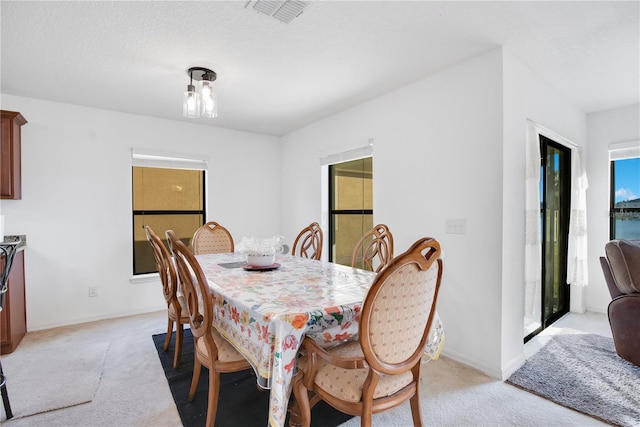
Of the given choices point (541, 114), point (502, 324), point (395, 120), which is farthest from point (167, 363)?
point (541, 114)

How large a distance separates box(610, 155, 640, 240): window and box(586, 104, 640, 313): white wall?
64 millimetres

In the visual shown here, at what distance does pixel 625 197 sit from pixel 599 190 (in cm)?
23

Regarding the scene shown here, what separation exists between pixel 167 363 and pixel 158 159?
2416mm

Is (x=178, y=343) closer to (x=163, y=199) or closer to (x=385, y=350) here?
(x=385, y=350)

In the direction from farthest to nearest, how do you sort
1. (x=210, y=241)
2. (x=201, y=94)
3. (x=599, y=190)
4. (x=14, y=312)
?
(x=599, y=190) → (x=210, y=241) → (x=14, y=312) → (x=201, y=94)

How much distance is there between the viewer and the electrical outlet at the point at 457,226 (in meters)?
2.50

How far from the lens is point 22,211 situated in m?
3.18

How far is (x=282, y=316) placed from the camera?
1.28 meters

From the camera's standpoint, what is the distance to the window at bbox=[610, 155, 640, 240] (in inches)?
138

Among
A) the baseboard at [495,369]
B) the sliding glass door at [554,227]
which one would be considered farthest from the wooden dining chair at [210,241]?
the sliding glass door at [554,227]

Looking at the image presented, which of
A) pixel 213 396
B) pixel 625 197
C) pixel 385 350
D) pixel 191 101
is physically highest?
pixel 191 101

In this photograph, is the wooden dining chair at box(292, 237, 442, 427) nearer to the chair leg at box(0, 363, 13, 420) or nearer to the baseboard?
the baseboard

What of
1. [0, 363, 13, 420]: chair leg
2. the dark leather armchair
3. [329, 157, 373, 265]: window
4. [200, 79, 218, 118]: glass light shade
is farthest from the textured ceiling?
[0, 363, 13, 420]: chair leg

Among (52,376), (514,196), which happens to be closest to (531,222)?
(514,196)
